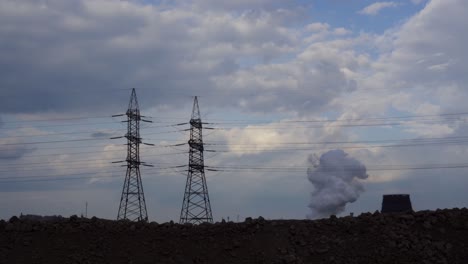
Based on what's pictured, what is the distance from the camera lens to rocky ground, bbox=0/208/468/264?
26047 mm

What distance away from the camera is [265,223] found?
90.9ft

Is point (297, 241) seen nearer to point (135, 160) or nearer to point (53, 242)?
point (53, 242)

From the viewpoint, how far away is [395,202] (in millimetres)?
39625

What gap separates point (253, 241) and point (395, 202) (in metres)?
15.7

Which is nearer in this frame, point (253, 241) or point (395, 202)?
point (253, 241)

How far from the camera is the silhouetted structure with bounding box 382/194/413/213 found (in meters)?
39.1

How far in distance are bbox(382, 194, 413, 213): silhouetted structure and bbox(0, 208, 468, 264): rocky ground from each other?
1119cm

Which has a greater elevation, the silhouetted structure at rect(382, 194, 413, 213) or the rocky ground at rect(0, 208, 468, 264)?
the silhouetted structure at rect(382, 194, 413, 213)

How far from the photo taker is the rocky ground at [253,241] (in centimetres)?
2605

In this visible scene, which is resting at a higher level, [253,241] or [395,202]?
[395,202]

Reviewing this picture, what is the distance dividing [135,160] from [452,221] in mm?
32185

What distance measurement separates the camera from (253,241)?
1060 inches

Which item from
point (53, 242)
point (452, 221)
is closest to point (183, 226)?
point (53, 242)

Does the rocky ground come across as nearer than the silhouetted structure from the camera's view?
Yes
